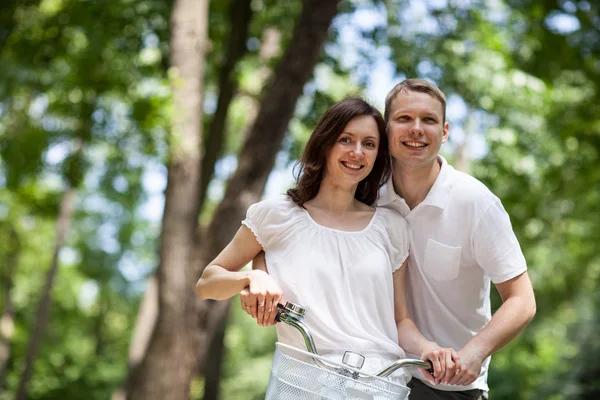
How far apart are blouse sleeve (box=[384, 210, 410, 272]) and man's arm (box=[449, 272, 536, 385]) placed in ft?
1.19

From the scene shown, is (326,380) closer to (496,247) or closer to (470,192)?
(496,247)

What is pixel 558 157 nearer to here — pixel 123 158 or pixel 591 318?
pixel 591 318

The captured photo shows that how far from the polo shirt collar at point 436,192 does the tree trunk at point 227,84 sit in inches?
287

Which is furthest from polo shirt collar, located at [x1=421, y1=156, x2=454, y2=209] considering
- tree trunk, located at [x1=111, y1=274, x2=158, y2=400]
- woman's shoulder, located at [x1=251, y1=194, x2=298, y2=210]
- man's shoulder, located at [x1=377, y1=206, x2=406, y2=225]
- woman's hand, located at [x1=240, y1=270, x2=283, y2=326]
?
tree trunk, located at [x1=111, y1=274, x2=158, y2=400]

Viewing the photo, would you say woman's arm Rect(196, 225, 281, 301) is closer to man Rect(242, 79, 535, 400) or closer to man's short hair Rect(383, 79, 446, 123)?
man Rect(242, 79, 535, 400)

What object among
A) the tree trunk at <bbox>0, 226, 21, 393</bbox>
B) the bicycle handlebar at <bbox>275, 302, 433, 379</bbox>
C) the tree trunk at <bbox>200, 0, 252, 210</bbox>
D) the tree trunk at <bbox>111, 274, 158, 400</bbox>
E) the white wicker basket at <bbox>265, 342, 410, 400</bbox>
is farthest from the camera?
the tree trunk at <bbox>0, 226, 21, 393</bbox>

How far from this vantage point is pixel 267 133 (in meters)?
7.41

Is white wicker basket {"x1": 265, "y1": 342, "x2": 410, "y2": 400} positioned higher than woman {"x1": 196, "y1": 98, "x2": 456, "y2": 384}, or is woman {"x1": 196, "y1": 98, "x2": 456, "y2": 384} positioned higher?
woman {"x1": 196, "y1": 98, "x2": 456, "y2": 384}

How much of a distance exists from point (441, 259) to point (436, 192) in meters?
0.25

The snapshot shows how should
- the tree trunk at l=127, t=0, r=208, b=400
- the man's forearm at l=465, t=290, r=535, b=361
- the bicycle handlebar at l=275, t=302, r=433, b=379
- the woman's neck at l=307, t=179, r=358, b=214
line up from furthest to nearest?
the tree trunk at l=127, t=0, r=208, b=400 < the woman's neck at l=307, t=179, r=358, b=214 < the man's forearm at l=465, t=290, r=535, b=361 < the bicycle handlebar at l=275, t=302, r=433, b=379

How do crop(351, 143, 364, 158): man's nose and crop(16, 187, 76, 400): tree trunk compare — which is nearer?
crop(351, 143, 364, 158): man's nose

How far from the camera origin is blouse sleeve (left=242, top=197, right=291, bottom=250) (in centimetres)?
286

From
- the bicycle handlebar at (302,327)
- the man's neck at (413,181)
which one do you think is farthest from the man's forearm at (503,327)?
the man's neck at (413,181)

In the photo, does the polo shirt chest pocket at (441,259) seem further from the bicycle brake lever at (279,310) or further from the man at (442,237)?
the bicycle brake lever at (279,310)
